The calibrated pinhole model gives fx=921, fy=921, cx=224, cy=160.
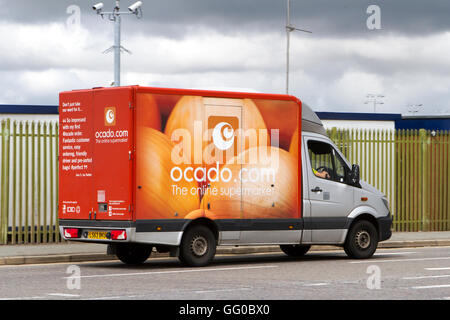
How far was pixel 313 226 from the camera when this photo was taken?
16.6 metres

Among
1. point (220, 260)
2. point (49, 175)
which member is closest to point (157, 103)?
point (220, 260)

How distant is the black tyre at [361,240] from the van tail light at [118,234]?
4549 mm

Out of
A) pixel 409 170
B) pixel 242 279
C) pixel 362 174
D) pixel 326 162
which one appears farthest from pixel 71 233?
pixel 409 170

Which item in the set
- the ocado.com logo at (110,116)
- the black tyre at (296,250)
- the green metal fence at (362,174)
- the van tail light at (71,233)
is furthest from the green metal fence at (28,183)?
→ the black tyre at (296,250)

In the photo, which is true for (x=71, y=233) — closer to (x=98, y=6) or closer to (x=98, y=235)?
(x=98, y=235)

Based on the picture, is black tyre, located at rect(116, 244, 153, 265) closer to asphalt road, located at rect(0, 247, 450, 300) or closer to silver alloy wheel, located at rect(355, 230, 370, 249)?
asphalt road, located at rect(0, 247, 450, 300)

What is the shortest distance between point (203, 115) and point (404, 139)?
403 inches

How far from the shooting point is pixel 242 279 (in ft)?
43.2

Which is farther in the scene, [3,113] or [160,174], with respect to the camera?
[3,113]

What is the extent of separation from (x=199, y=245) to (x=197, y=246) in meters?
0.04

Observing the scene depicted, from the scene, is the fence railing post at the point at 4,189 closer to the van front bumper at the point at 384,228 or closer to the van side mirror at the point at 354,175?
the van side mirror at the point at 354,175

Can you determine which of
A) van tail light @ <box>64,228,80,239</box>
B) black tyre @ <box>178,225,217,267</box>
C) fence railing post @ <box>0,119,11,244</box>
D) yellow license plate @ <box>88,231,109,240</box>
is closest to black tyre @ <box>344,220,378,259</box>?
black tyre @ <box>178,225,217,267</box>
